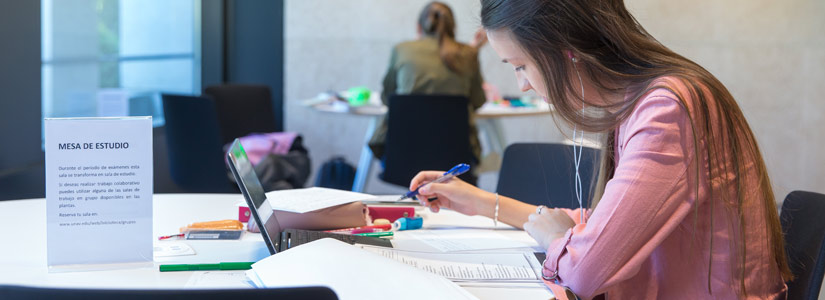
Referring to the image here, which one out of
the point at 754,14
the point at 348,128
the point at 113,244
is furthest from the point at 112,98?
the point at 754,14

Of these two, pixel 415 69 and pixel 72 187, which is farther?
pixel 415 69

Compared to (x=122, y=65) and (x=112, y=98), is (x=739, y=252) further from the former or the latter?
(x=122, y=65)

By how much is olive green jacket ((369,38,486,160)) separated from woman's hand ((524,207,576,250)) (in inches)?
97.1

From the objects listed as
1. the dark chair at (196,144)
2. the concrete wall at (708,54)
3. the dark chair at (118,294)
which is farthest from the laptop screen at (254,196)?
the concrete wall at (708,54)

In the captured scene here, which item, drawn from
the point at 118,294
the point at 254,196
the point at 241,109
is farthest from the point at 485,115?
the point at 118,294

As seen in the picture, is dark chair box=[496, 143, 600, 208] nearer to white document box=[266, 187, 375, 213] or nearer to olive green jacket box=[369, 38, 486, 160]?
white document box=[266, 187, 375, 213]

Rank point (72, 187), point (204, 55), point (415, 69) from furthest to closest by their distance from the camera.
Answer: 1. point (204, 55)
2. point (415, 69)
3. point (72, 187)

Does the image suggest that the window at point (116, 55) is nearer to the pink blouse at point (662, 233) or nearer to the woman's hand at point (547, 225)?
the woman's hand at point (547, 225)

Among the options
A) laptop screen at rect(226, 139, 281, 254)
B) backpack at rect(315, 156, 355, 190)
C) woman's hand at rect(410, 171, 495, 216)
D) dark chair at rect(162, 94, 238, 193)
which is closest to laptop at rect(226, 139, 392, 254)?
laptop screen at rect(226, 139, 281, 254)

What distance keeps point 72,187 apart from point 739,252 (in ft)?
3.56

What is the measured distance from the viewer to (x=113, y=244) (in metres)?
1.27

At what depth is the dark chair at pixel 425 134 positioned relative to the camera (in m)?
3.66

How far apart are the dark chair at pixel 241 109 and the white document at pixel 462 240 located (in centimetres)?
292

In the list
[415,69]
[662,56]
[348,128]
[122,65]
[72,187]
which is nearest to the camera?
[72,187]
